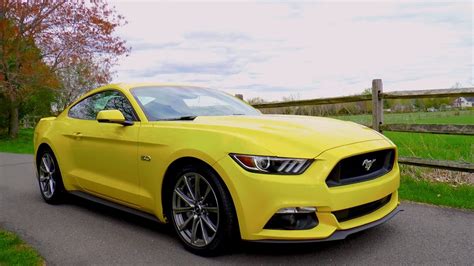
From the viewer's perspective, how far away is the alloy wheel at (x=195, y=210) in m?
3.41

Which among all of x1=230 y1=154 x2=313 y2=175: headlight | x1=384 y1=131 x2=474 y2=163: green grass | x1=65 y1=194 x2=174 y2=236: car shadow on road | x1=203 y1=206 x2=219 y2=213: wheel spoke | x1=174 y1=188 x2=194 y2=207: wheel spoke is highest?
x1=230 y1=154 x2=313 y2=175: headlight

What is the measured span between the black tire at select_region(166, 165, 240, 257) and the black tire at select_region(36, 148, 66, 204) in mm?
2314

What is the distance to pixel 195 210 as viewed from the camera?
3.53m

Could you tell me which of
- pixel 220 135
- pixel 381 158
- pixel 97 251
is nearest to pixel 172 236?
pixel 97 251

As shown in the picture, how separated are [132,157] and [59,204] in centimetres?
211

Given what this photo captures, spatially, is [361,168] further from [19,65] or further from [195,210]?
[19,65]

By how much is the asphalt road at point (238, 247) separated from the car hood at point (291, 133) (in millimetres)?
899

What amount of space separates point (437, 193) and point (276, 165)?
3.28 meters

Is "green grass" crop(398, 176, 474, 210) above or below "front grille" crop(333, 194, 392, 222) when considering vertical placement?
below

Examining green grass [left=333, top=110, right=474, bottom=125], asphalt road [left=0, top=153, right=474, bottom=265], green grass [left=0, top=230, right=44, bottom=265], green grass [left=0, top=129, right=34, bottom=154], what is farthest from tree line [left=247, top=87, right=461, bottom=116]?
green grass [left=0, top=129, right=34, bottom=154]

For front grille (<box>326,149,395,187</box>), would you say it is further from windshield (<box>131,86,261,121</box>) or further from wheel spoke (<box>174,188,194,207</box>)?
windshield (<box>131,86,261,121</box>)

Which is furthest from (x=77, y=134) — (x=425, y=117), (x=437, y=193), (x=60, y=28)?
(x=60, y=28)

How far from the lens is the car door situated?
4090 mm

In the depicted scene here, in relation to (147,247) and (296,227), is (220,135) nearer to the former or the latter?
(296,227)
